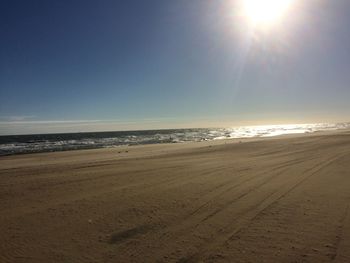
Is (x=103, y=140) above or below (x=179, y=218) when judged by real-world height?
above

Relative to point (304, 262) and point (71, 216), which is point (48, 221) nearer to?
point (71, 216)

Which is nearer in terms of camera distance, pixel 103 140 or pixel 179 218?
pixel 179 218

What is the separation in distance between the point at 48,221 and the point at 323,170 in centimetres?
1031

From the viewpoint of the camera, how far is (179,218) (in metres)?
7.11

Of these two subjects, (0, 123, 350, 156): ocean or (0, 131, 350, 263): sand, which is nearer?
(0, 131, 350, 263): sand

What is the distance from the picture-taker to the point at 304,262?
4941 mm

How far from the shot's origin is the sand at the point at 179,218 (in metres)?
5.37

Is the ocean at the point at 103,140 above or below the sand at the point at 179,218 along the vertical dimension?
above

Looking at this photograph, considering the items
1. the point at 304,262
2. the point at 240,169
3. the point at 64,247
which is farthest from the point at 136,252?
the point at 240,169

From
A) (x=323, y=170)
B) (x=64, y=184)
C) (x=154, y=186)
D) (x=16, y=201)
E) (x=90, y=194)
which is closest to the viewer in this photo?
(x=16, y=201)

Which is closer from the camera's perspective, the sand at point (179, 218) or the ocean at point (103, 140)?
A: the sand at point (179, 218)

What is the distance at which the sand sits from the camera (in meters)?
5.37

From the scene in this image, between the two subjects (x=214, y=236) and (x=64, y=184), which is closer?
(x=214, y=236)

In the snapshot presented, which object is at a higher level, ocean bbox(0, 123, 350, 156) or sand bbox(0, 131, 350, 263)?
ocean bbox(0, 123, 350, 156)
